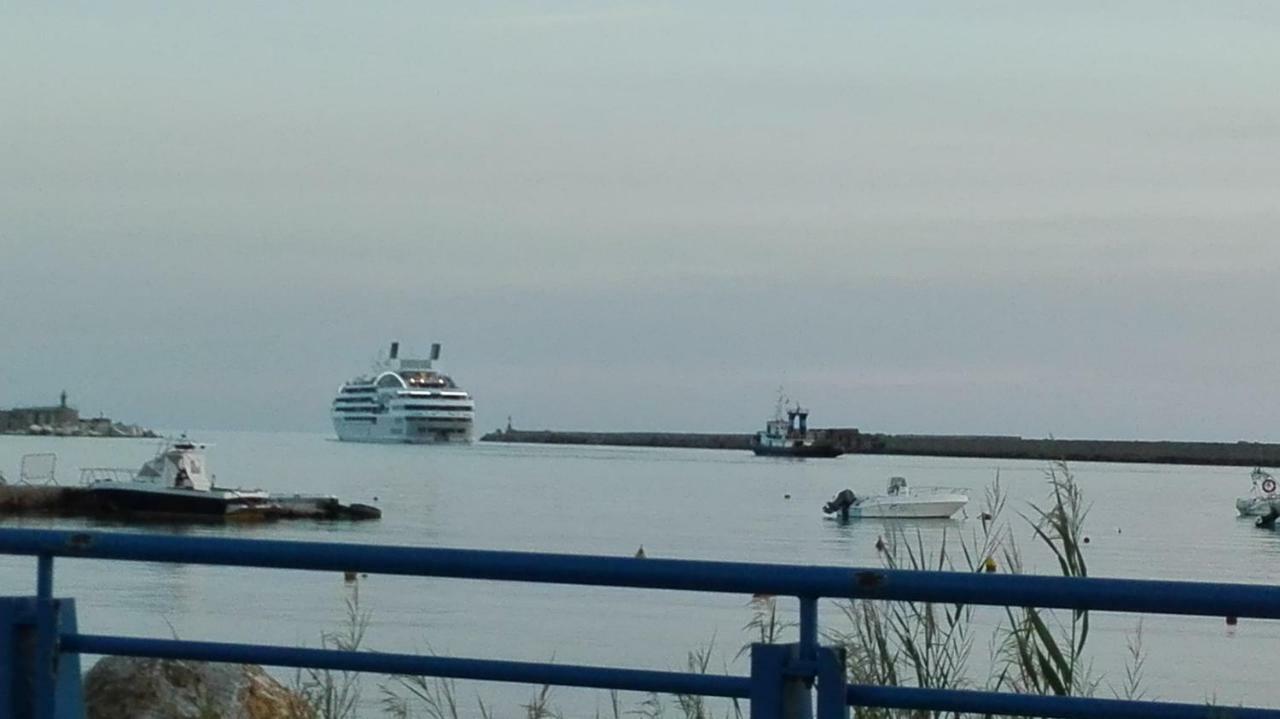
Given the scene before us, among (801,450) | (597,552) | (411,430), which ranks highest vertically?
(411,430)

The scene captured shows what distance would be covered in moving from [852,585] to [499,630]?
61.8ft

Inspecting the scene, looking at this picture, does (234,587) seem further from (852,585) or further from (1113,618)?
(852,585)

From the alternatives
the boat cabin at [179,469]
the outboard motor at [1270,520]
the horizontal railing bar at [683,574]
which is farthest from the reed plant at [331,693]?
the outboard motor at [1270,520]

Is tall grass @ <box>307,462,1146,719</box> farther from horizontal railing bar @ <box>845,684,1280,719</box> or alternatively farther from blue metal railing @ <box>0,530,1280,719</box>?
horizontal railing bar @ <box>845,684,1280,719</box>

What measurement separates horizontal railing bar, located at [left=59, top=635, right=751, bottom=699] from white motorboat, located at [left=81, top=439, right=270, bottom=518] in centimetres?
5684

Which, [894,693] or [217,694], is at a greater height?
[894,693]

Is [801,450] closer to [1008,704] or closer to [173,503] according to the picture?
[173,503]

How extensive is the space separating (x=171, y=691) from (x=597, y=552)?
4035cm

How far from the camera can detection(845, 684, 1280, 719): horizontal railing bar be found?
3184 millimetres

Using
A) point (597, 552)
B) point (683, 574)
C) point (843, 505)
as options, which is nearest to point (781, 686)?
point (683, 574)

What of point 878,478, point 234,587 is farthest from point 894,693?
point 878,478

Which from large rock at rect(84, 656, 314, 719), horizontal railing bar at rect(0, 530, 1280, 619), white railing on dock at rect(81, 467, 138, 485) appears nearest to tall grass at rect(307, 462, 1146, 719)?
large rock at rect(84, 656, 314, 719)

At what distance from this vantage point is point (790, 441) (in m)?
159

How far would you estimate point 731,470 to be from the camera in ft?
454
